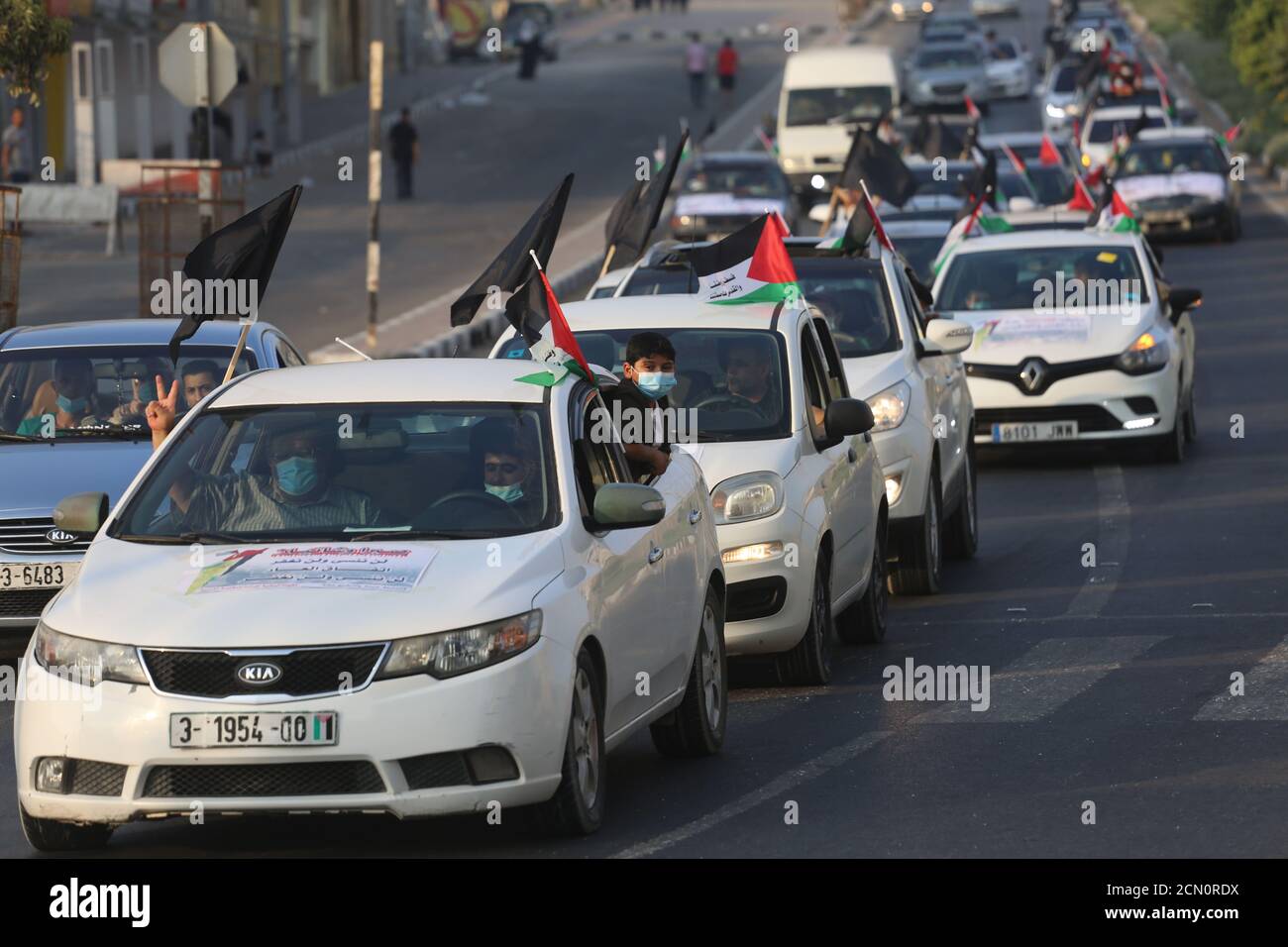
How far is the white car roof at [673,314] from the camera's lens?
12.5m

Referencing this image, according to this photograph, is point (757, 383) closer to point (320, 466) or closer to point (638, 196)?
point (320, 466)

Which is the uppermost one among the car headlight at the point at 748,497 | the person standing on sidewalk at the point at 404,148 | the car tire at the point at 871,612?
the car headlight at the point at 748,497

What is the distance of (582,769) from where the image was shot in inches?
329

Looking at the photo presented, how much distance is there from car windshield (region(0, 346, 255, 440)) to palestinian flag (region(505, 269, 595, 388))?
3367 mm

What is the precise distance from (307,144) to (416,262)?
22.8 metres

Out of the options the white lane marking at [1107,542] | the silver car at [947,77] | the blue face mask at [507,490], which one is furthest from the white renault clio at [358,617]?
the silver car at [947,77]

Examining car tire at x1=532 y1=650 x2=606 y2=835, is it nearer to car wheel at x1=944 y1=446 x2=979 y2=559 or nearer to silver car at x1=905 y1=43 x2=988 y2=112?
car wheel at x1=944 y1=446 x2=979 y2=559

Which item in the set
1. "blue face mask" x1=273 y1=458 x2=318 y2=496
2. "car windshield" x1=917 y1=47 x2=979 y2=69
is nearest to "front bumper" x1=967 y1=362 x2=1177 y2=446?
"blue face mask" x1=273 y1=458 x2=318 y2=496

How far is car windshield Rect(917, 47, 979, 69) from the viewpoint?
213 feet

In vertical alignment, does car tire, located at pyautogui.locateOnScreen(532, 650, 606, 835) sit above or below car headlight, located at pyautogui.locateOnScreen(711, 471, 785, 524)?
above

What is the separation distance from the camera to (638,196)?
757 inches

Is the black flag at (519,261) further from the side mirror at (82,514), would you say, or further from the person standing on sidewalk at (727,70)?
the person standing on sidewalk at (727,70)

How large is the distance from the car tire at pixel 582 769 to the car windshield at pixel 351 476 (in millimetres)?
549
